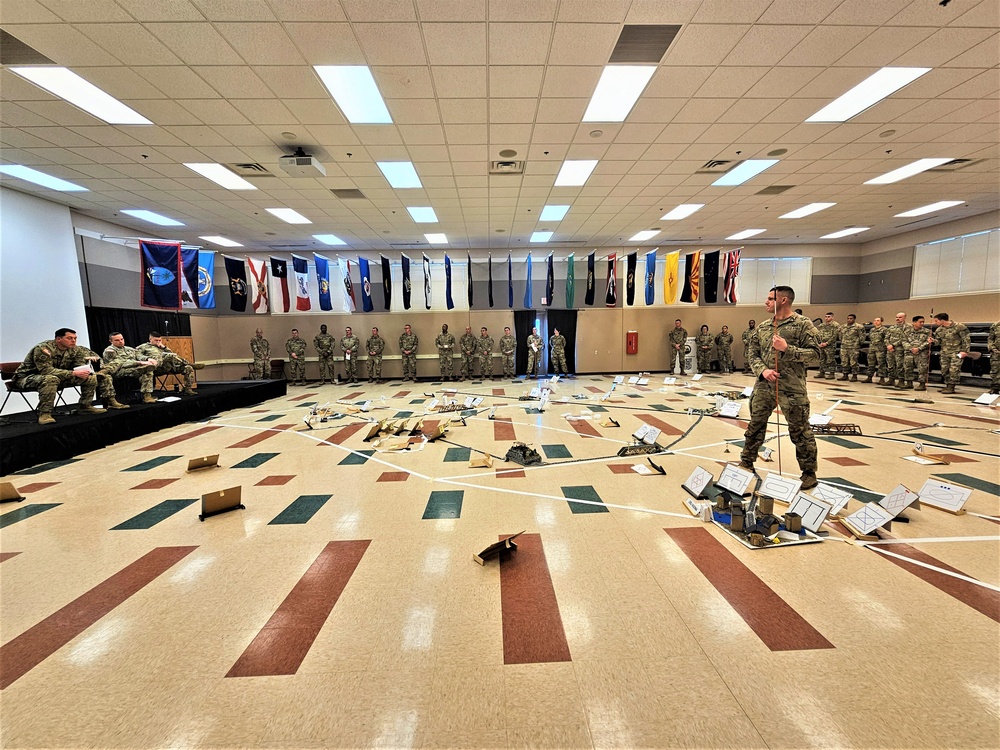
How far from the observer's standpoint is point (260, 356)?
12156 millimetres

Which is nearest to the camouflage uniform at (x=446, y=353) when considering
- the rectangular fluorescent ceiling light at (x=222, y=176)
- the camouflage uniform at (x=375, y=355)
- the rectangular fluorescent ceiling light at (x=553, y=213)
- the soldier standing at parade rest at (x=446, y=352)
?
the soldier standing at parade rest at (x=446, y=352)

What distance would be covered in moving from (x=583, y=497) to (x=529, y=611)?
1.50 m

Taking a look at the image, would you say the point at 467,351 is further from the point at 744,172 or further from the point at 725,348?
the point at 725,348

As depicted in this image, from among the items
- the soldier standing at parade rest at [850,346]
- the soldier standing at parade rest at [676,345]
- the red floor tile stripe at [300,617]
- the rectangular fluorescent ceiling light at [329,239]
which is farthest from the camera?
the soldier standing at parade rest at [676,345]

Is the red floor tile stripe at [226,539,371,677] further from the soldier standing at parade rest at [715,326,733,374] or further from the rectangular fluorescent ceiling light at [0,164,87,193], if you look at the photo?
the soldier standing at parade rest at [715,326,733,374]

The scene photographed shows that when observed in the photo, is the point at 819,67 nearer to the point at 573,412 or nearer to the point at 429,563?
the point at 573,412

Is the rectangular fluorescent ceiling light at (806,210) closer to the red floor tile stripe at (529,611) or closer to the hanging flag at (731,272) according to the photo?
the hanging flag at (731,272)

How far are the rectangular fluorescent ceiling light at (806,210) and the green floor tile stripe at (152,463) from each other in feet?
46.0

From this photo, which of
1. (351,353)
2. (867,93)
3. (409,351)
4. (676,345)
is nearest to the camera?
(867,93)

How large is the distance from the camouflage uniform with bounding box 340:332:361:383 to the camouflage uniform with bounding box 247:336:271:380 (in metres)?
2.36

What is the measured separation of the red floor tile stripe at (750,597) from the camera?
173 cm

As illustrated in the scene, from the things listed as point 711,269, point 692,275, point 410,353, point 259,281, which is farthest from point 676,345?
point 259,281

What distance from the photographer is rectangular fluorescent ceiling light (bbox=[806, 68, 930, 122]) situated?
439cm

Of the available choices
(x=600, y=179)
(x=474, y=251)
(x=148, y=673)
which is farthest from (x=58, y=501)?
(x=474, y=251)
